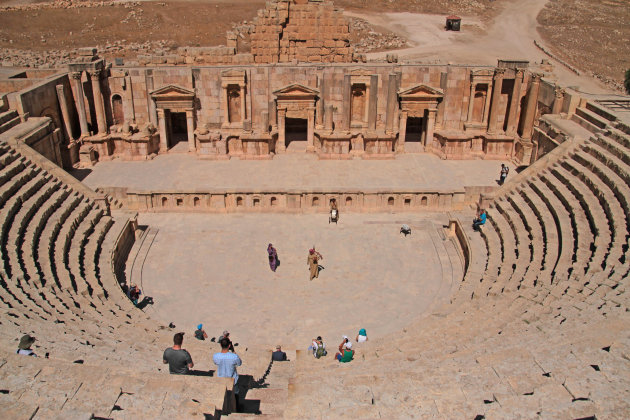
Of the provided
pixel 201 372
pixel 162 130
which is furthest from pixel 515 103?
pixel 201 372

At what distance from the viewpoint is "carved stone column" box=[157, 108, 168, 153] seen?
94.3 ft

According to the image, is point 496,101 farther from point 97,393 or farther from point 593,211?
point 97,393

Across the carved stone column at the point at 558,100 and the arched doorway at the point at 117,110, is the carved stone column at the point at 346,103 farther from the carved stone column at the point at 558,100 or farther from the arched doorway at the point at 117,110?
the arched doorway at the point at 117,110

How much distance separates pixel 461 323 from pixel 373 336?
2749 mm

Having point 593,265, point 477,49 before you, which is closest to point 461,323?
point 593,265

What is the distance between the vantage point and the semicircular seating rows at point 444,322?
29.7 ft

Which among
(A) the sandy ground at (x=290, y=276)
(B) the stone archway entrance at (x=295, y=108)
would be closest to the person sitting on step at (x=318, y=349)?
(A) the sandy ground at (x=290, y=276)

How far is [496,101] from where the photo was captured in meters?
28.9

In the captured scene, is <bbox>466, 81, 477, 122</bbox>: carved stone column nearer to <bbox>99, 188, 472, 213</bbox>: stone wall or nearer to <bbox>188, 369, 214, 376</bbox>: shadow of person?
<bbox>99, 188, 472, 213</bbox>: stone wall

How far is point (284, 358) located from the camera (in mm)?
14445

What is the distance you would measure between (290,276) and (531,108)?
1569 centimetres

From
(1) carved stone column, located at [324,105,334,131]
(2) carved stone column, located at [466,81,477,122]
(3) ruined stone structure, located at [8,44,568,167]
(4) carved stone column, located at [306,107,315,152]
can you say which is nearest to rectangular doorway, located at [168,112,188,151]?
(3) ruined stone structure, located at [8,44,568,167]

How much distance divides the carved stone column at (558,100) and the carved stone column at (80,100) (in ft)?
70.2

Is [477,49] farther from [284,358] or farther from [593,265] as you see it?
[284,358]
